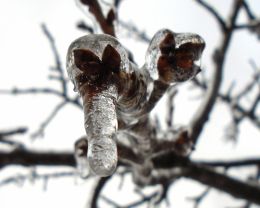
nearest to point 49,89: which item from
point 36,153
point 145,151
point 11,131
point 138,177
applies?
point 36,153

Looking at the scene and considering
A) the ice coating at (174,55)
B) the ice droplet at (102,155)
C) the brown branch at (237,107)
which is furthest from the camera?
the brown branch at (237,107)

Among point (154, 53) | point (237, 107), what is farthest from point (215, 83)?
point (154, 53)

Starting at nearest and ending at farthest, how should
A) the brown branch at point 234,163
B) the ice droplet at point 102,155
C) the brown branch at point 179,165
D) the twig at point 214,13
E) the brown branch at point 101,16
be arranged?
the ice droplet at point 102,155 → the brown branch at point 101,16 → the brown branch at point 179,165 → the twig at point 214,13 → the brown branch at point 234,163

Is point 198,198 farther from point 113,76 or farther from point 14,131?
point 113,76

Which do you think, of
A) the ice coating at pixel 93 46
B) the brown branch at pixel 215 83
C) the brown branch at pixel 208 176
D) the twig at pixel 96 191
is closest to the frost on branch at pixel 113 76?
the ice coating at pixel 93 46

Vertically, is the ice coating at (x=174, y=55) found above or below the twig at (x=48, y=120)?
above

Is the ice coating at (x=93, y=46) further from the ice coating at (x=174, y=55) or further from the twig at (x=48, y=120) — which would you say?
the twig at (x=48, y=120)

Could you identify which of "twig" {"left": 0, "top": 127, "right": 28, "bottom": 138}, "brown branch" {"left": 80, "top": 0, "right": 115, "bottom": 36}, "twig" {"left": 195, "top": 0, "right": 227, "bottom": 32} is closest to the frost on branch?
"brown branch" {"left": 80, "top": 0, "right": 115, "bottom": 36}

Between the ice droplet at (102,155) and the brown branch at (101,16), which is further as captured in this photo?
the brown branch at (101,16)

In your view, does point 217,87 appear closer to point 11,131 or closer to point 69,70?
point 11,131

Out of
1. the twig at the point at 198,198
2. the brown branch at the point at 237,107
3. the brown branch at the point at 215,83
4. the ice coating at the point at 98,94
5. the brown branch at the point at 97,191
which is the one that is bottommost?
the twig at the point at 198,198
